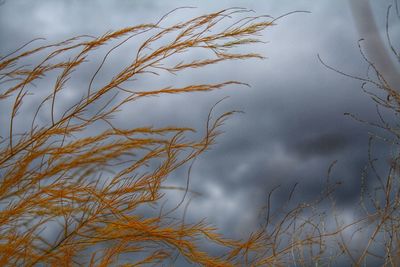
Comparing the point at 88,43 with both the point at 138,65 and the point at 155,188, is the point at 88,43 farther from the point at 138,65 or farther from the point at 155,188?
the point at 155,188

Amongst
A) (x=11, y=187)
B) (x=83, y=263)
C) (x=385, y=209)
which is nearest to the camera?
(x=11, y=187)

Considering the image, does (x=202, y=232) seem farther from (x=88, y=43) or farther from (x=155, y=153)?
(x=88, y=43)

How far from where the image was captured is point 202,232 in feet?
9.69

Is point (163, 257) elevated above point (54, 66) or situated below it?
below

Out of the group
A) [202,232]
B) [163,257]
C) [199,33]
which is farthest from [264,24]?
[163,257]

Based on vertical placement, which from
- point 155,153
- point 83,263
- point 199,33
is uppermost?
point 199,33

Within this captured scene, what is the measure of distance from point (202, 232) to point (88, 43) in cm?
105

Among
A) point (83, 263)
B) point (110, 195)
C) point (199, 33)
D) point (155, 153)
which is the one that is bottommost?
point (83, 263)

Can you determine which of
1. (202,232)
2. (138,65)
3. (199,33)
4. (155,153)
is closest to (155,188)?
(155,153)

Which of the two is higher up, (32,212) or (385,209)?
(385,209)

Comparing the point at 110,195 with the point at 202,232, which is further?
the point at 202,232

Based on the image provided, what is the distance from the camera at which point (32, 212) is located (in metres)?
2.76

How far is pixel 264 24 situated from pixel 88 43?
86 centimetres

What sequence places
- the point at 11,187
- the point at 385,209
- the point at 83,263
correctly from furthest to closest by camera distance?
the point at 385,209
the point at 83,263
the point at 11,187
